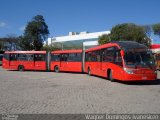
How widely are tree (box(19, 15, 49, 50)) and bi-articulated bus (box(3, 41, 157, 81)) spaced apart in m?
31.0

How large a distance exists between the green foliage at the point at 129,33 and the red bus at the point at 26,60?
3027cm

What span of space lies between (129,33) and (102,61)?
40342 millimetres

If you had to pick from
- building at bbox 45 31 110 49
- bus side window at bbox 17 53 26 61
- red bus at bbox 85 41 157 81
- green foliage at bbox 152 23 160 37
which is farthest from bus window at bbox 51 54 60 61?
building at bbox 45 31 110 49

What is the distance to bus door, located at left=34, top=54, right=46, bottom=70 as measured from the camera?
35.2 meters

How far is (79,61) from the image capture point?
31500mm

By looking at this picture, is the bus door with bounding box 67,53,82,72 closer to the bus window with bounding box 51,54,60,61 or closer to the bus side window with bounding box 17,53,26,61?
the bus window with bounding box 51,54,60,61

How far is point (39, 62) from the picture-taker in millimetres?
35312

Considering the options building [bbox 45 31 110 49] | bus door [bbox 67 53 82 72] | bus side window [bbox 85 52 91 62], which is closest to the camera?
bus side window [bbox 85 52 91 62]

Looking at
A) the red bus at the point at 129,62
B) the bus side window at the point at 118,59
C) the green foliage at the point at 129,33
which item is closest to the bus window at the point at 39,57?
the red bus at the point at 129,62

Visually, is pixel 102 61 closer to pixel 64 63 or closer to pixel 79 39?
pixel 64 63

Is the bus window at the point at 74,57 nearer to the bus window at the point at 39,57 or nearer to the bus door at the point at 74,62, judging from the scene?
the bus door at the point at 74,62

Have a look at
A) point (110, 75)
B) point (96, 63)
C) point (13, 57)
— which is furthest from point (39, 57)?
point (110, 75)

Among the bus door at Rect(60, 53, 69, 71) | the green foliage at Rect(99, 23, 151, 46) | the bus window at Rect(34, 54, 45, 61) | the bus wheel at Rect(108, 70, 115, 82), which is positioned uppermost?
Result: the green foliage at Rect(99, 23, 151, 46)

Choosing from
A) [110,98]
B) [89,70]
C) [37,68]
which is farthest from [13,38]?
[110,98]
